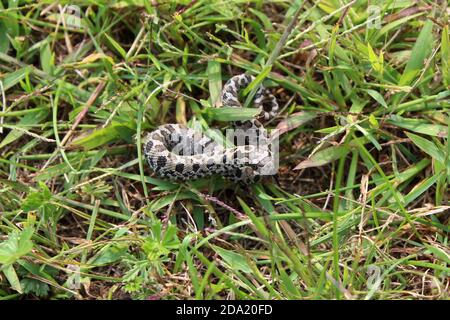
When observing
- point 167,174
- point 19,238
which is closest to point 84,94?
point 167,174

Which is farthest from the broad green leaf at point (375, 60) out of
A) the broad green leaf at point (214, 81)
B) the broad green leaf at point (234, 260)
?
the broad green leaf at point (234, 260)

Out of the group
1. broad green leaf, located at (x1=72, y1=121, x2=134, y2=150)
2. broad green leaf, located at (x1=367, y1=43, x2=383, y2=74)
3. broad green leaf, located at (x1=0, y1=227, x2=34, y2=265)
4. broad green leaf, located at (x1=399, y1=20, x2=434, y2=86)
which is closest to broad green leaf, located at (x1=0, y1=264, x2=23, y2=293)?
broad green leaf, located at (x1=0, y1=227, x2=34, y2=265)

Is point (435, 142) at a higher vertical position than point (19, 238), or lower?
higher

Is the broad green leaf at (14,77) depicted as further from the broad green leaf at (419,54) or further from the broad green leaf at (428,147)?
the broad green leaf at (428,147)

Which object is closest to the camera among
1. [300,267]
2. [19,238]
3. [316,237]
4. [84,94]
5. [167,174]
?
[300,267]

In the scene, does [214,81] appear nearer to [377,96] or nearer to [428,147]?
[377,96]
